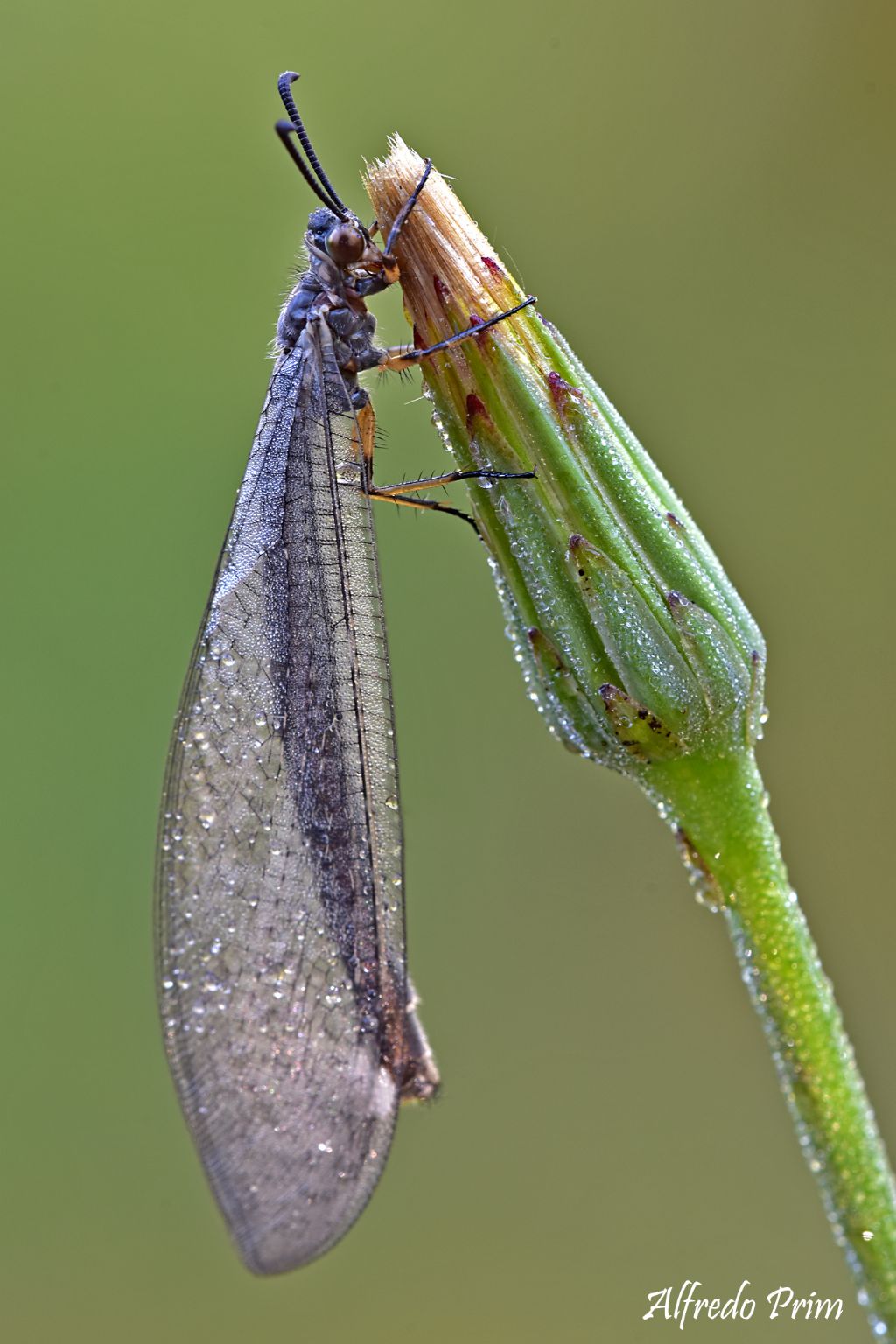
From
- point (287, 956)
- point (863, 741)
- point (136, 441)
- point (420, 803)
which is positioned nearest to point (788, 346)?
point (863, 741)

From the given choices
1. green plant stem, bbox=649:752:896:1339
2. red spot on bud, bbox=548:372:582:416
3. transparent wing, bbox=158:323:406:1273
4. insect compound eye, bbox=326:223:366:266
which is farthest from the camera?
insect compound eye, bbox=326:223:366:266

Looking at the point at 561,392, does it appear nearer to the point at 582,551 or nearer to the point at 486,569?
the point at 582,551

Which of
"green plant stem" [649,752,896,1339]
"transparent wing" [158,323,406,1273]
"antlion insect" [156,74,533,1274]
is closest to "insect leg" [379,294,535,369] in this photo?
"antlion insect" [156,74,533,1274]

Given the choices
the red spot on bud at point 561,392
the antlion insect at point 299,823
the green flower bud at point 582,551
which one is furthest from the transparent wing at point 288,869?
the red spot on bud at point 561,392

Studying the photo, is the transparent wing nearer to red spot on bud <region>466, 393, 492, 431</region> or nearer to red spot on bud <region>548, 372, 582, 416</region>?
red spot on bud <region>466, 393, 492, 431</region>

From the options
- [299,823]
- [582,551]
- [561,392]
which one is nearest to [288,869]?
[299,823]

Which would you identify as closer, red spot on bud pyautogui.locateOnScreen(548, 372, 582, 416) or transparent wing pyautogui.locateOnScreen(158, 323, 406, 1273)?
transparent wing pyautogui.locateOnScreen(158, 323, 406, 1273)
